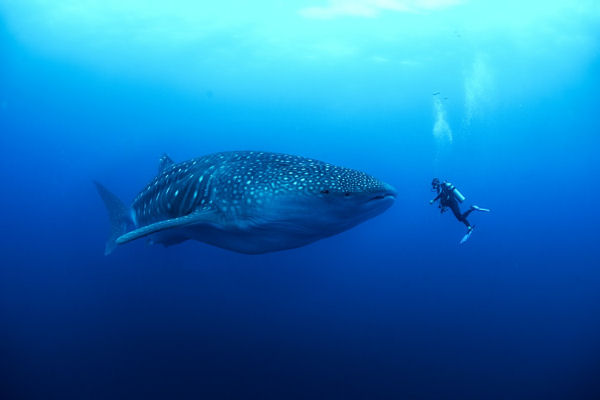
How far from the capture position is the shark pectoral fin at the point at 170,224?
3855 mm

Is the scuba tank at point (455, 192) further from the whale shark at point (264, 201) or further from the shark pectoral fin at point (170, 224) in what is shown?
the shark pectoral fin at point (170, 224)

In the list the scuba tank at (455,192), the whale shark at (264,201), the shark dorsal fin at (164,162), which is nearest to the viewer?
the whale shark at (264,201)

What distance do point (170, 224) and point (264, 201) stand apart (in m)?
1.16

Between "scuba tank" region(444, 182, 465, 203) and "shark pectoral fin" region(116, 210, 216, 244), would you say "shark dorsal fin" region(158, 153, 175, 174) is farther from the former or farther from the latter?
"scuba tank" region(444, 182, 465, 203)

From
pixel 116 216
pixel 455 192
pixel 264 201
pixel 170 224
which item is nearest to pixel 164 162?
pixel 116 216

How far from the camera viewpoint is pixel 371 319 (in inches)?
557

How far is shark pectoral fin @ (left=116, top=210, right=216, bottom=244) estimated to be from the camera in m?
3.86

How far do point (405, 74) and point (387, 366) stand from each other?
87.2ft

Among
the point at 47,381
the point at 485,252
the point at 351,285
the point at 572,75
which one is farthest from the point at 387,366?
the point at 572,75

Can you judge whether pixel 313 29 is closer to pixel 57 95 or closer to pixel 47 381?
pixel 47 381

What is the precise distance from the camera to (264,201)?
12.8 feet

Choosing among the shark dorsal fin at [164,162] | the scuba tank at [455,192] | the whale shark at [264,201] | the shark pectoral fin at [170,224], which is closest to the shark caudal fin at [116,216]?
the shark dorsal fin at [164,162]

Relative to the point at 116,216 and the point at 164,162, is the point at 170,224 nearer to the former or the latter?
the point at 164,162

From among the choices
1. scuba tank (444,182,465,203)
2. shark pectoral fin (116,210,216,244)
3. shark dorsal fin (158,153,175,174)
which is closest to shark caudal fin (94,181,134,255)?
shark dorsal fin (158,153,175,174)
